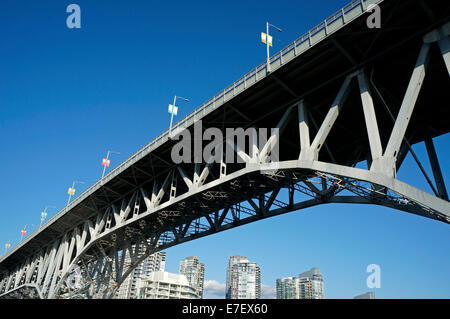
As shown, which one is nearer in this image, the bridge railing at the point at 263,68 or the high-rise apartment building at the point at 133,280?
the bridge railing at the point at 263,68

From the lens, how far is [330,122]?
615 inches

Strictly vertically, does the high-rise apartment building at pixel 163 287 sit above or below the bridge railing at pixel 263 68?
below

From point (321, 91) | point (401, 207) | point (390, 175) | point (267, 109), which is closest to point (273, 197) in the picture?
point (267, 109)

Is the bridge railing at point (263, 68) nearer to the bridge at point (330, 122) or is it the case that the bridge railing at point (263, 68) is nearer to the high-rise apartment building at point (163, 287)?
the bridge at point (330, 122)

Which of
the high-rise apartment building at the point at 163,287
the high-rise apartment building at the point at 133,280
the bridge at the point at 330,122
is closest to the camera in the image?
the bridge at the point at 330,122

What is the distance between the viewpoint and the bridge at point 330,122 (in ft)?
44.4

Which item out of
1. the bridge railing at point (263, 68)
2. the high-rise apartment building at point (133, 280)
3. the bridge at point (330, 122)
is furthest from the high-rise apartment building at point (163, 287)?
the bridge railing at point (263, 68)

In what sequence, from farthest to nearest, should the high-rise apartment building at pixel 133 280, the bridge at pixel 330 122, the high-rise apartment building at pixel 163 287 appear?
1. the high-rise apartment building at pixel 133 280
2. the high-rise apartment building at pixel 163 287
3. the bridge at pixel 330 122

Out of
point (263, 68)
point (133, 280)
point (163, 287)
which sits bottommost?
point (163, 287)

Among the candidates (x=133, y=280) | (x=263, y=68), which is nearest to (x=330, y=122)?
(x=263, y=68)

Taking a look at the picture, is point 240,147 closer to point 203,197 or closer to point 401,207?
point 203,197

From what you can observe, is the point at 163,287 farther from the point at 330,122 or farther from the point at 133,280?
the point at 330,122

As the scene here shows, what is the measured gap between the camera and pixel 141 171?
28984 mm

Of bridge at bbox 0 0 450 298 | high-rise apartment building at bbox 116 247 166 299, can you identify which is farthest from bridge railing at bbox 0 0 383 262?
high-rise apartment building at bbox 116 247 166 299
